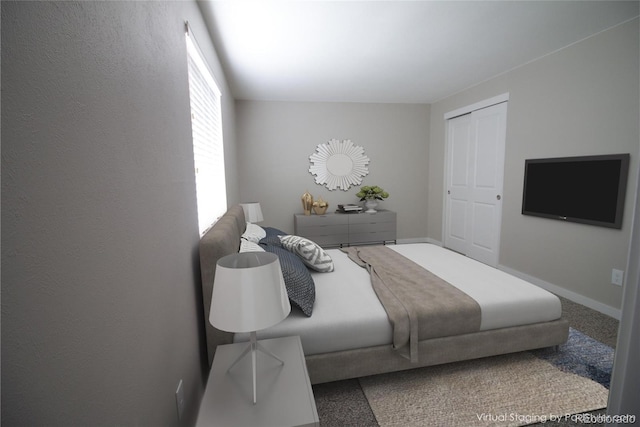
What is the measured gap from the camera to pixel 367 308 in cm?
164

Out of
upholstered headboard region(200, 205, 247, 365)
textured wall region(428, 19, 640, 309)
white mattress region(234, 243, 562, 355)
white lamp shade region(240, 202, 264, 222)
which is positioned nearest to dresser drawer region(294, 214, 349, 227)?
white lamp shade region(240, 202, 264, 222)

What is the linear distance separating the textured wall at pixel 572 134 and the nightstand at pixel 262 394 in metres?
2.85

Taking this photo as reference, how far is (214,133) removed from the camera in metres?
2.59

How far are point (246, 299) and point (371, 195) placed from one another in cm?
389

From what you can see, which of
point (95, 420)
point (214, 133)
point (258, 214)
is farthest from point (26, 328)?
point (258, 214)

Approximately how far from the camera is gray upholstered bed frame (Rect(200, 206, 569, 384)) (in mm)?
1442

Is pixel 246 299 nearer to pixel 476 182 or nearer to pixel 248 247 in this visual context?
pixel 248 247

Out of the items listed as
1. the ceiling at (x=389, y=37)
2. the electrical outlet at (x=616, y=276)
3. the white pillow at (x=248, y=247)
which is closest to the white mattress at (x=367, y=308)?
the white pillow at (x=248, y=247)

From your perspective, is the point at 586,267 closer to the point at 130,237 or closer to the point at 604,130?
the point at 604,130

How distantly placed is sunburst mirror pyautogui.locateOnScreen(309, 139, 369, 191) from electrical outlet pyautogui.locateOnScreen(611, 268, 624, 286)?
10.4ft

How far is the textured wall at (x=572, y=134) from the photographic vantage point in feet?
7.50

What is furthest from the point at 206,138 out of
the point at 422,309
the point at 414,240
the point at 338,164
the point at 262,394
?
the point at 414,240

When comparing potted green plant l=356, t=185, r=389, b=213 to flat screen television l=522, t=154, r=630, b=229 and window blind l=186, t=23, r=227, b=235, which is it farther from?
window blind l=186, t=23, r=227, b=235

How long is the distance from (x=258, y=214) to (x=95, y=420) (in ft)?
9.33
